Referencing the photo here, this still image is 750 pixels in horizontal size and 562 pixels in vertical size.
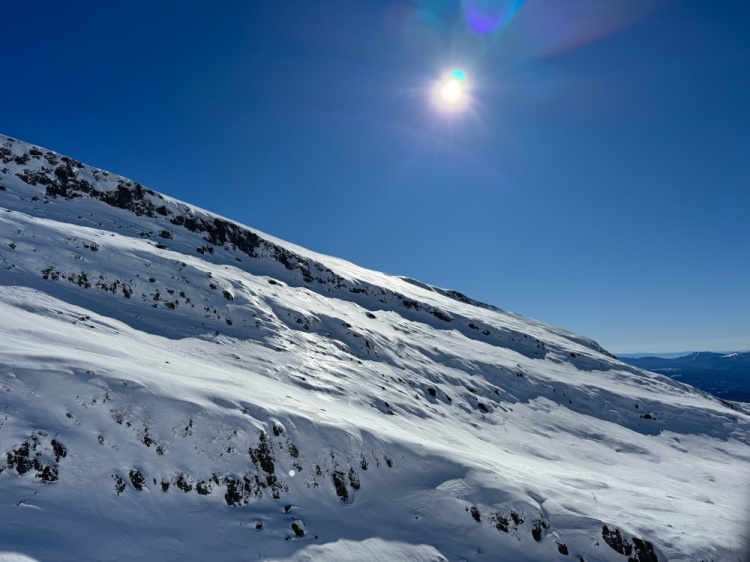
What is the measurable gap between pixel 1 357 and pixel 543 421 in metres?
36.3

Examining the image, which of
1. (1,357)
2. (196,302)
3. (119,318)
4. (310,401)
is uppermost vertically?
(196,302)

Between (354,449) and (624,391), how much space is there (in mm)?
45589

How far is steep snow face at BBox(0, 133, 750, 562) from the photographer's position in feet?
35.9

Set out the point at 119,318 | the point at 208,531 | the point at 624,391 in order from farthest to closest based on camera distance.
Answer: the point at 624,391
the point at 119,318
the point at 208,531

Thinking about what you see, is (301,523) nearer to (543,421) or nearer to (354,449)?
(354,449)

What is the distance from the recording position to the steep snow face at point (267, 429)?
1093 cm

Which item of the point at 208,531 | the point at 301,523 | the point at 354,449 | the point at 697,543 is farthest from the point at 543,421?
the point at 208,531

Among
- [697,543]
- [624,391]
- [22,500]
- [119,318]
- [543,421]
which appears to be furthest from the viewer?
[624,391]

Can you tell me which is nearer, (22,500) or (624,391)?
(22,500)

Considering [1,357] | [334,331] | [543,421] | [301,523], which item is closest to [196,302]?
[334,331]

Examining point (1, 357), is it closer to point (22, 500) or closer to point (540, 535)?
point (22, 500)

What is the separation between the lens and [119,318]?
23.6 m

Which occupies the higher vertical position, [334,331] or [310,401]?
[334,331]

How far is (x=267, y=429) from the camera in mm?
15109
